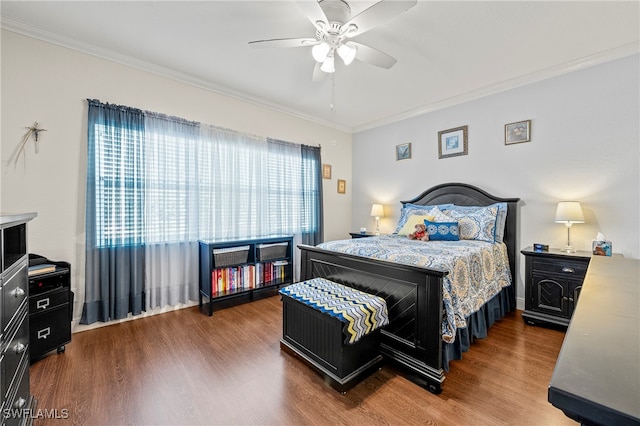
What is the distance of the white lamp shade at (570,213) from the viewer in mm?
2738

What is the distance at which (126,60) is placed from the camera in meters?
2.84

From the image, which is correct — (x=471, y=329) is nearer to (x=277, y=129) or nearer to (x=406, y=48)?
(x=406, y=48)

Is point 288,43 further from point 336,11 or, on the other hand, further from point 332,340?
point 332,340

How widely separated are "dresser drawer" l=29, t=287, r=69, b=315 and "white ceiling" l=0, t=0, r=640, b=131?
224 centimetres

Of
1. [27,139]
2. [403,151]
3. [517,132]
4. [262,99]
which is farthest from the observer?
[403,151]

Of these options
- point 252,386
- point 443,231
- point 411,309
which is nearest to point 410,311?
point 411,309

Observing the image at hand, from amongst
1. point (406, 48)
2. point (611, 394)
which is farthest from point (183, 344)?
point (406, 48)

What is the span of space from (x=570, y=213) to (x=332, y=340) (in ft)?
8.99

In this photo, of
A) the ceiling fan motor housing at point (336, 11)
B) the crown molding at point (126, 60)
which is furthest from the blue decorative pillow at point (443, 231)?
the crown molding at point (126, 60)

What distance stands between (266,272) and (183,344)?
4.73 ft

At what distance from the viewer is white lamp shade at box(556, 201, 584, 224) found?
2.74 metres

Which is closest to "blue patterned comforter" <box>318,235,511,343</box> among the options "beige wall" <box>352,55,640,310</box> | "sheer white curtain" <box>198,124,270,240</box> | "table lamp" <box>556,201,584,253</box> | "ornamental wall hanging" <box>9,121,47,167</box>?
"table lamp" <box>556,201,584,253</box>

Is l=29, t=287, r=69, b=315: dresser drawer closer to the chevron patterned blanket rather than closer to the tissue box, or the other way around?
the chevron patterned blanket

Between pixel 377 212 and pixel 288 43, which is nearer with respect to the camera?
pixel 288 43
